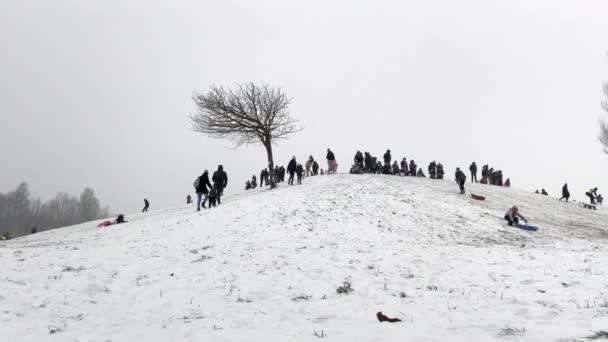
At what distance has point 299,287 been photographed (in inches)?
258

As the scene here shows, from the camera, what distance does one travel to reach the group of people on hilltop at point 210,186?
16.5m

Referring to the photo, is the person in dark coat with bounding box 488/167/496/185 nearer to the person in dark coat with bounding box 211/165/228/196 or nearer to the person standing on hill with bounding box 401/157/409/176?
the person standing on hill with bounding box 401/157/409/176

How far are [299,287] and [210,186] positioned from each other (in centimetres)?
1151

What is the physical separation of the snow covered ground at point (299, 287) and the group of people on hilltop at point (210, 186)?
3853 mm

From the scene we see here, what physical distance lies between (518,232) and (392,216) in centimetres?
564

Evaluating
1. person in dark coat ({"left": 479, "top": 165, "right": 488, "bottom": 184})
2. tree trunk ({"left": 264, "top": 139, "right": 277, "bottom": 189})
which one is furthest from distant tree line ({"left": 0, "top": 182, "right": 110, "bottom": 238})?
person in dark coat ({"left": 479, "top": 165, "right": 488, "bottom": 184})

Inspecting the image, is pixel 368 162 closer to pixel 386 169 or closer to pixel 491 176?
pixel 386 169

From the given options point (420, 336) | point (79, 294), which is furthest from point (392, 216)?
point (79, 294)

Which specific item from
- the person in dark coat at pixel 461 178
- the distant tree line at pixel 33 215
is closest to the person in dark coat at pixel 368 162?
the person in dark coat at pixel 461 178

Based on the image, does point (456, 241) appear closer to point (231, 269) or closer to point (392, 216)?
point (392, 216)

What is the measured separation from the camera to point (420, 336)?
13.8 feet

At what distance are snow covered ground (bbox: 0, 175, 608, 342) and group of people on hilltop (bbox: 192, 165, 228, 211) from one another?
3.85m

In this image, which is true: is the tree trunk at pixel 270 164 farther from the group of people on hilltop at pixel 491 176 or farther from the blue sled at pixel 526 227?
the group of people on hilltop at pixel 491 176

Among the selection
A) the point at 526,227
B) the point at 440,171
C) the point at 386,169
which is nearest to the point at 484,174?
the point at 440,171
